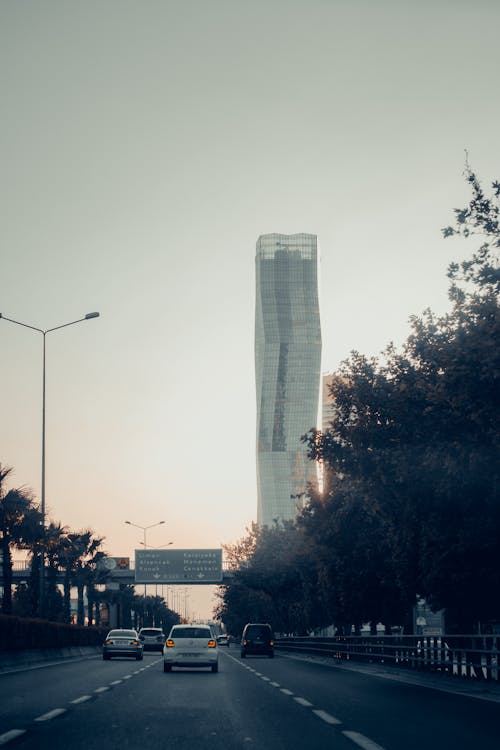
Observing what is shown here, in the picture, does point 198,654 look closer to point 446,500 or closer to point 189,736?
point 446,500

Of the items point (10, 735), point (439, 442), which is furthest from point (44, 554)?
point (10, 735)

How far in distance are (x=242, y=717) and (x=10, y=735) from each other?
155 inches

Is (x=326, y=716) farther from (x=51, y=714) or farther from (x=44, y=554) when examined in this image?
(x=44, y=554)

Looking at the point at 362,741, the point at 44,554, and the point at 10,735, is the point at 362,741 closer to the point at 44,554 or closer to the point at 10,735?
the point at 10,735

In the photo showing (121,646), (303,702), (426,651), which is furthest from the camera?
(121,646)

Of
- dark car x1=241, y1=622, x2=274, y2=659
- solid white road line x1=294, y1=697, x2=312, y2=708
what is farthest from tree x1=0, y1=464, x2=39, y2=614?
solid white road line x1=294, y1=697, x2=312, y2=708

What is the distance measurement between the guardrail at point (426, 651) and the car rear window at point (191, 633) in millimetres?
6468

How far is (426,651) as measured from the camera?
32188mm

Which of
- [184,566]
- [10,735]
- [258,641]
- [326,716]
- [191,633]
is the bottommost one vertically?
[258,641]

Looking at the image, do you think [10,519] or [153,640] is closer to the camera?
[10,519]

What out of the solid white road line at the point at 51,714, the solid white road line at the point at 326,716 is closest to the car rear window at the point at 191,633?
the solid white road line at the point at 326,716

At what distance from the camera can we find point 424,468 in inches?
1027

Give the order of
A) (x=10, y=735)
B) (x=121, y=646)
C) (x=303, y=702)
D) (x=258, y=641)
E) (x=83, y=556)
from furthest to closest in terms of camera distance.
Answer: (x=83, y=556)
(x=258, y=641)
(x=121, y=646)
(x=303, y=702)
(x=10, y=735)

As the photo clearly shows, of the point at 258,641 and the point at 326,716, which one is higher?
the point at 326,716
